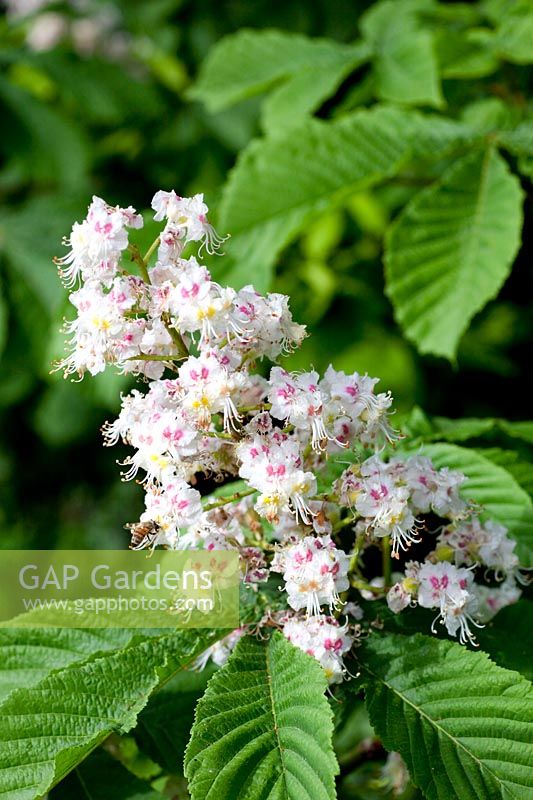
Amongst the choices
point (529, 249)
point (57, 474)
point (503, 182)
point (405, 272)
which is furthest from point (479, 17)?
point (57, 474)

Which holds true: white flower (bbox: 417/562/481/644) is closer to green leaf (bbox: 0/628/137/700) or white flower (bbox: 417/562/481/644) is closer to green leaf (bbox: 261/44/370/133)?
green leaf (bbox: 0/628/137/700)

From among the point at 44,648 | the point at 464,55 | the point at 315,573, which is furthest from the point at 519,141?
the point at 44,648

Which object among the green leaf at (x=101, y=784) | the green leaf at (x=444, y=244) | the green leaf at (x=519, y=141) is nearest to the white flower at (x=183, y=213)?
the green leaf at (x=101, y=784)

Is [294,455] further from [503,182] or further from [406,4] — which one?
[406,4]

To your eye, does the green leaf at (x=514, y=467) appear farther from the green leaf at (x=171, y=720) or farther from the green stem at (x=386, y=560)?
the green leaf at (x=171, y=720)

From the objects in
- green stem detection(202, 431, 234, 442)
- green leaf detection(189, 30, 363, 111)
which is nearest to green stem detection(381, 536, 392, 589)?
green stem detection(202, 431, 234, 442)
